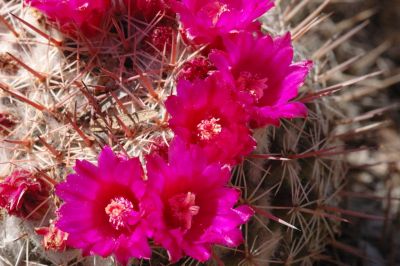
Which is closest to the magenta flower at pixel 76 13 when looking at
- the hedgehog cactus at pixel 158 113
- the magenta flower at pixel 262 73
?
the hedgehog cactus at pixel 158 113

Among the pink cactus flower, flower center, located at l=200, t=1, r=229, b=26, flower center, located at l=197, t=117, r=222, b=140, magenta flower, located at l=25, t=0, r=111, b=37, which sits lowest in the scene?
the pink cactus flower

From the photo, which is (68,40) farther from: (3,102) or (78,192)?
(78,192)

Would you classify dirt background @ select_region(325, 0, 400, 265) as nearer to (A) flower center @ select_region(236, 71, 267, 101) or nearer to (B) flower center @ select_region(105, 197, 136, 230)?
(A) flower center @ select_region(236, 71, 267, 101)

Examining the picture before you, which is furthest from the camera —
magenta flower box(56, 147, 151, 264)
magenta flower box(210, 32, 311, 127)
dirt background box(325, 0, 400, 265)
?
dirt background box(325, 0, 400, 265)

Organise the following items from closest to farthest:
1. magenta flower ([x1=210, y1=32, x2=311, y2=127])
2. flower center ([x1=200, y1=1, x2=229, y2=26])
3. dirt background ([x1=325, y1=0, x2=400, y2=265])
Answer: magenta flower ([x1=210, y1=32, x2=311, y2=127])
flower center ([x1=200, y1=1, x2=229, y2=26])
dirt background ([x1=325, y1=0, x2=400, y2=265])

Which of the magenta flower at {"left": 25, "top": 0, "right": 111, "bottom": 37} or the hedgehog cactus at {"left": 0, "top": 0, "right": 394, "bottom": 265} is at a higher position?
the magenta flower at {"left": 25, "top": 0, "right": 111, "bottom": 37}

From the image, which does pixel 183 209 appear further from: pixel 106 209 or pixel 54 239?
pixel 54 239

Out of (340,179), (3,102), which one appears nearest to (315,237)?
(340,179)

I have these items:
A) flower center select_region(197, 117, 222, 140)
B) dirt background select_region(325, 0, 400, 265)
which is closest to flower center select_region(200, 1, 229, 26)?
flower center select_region(197, 117, 222, 140)
